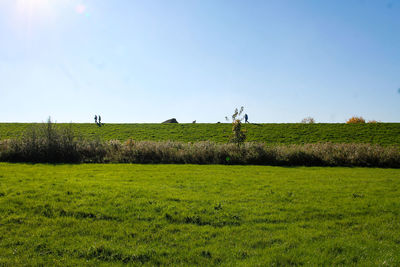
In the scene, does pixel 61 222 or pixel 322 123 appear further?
pixel 322 123

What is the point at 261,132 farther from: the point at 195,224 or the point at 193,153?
the point at 195,224

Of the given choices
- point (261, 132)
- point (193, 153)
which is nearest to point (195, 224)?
point (193, 153)

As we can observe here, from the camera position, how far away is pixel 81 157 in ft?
73.3

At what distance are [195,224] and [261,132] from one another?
33.4m

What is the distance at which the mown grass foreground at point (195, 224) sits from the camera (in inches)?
214

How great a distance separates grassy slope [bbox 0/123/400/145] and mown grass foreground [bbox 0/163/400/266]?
973 inches

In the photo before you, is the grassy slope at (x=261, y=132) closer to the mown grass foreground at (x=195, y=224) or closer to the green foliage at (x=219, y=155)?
the green foliage at (x=219, y=155)

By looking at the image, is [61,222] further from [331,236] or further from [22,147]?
[22,147]

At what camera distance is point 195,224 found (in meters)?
7.04

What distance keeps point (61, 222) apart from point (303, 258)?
6.14 m

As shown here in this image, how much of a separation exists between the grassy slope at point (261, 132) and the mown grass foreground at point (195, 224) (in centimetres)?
2471

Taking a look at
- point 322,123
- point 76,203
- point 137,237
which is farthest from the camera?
point 322,123

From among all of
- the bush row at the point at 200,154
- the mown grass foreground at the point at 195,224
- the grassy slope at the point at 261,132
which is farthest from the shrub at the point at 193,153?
the grassy slope at the point at 261,132

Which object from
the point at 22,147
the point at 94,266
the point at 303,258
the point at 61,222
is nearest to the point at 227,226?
the point at 303,258
